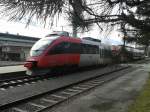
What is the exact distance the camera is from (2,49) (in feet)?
167

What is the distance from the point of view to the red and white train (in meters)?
16.6

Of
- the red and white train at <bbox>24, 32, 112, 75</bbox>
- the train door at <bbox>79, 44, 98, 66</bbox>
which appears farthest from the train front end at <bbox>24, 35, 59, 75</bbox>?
the train door at <bbox>79, 44, 98, 66</bbox>

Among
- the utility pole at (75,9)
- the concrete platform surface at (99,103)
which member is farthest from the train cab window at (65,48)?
the utility pole at (75,9)

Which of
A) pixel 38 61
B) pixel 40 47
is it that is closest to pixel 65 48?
pixel 40 47

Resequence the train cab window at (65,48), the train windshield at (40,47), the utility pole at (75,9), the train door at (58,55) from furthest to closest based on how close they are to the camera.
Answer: the train cab window at (65,48)
the train door at (58,55)
the train windshield at (40,47)
the utility pole at (75,9)

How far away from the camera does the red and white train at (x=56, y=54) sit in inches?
653

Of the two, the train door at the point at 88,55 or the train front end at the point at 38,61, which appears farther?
the train door at the point at 88,55

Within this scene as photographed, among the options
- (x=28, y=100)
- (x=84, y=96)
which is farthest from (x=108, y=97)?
(x=28, y=100)

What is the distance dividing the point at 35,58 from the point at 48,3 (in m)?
12.6

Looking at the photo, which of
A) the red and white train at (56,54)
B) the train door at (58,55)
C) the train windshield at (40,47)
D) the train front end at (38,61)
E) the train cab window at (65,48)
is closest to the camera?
the train front end at (38,61)

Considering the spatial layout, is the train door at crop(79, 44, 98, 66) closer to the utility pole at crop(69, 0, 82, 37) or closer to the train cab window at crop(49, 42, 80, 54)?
the train cab window at crop(49, 42, 80, 54)

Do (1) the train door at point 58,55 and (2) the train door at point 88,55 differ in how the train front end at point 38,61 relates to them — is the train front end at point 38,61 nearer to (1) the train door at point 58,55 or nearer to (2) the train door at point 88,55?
(1) the train door at point 58,55

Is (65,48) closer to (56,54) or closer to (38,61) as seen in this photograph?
(56,54)

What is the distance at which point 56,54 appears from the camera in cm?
1755
